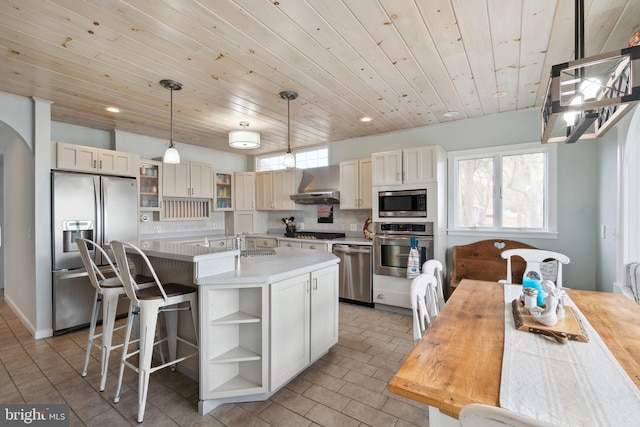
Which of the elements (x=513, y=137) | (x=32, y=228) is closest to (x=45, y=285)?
(x=32, y=228)

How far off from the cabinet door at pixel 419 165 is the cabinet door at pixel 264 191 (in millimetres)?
2664

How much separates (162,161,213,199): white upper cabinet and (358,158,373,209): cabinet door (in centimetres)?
263

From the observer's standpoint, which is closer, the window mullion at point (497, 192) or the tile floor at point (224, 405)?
the tile floor at point (224, 405)

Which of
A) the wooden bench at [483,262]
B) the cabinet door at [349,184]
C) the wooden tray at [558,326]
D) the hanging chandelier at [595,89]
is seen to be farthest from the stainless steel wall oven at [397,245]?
the hanging chandelier at [595,89]

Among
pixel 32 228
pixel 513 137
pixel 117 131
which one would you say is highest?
pixel 117 131

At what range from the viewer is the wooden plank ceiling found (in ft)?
5.90

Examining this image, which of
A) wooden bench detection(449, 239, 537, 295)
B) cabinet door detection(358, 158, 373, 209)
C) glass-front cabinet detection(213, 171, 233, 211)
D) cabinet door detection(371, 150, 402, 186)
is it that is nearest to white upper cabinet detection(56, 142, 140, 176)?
glass-front cabinet detection(213, 171, 233, 211)

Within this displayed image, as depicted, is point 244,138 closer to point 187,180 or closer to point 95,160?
point 95,160

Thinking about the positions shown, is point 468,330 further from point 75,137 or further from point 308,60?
point 75,137

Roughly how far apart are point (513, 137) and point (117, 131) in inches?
211

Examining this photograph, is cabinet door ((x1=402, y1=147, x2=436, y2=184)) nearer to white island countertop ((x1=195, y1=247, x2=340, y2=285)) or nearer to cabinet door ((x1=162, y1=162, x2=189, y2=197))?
white island countertop ((x1=195, y1=247, x2=340, y2=285))

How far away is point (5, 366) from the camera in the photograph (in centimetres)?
262

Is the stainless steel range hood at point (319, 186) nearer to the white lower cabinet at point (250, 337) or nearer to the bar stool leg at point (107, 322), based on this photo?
the white lower cabinet at point (250, 337)

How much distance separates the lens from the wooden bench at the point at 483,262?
3582 mm
